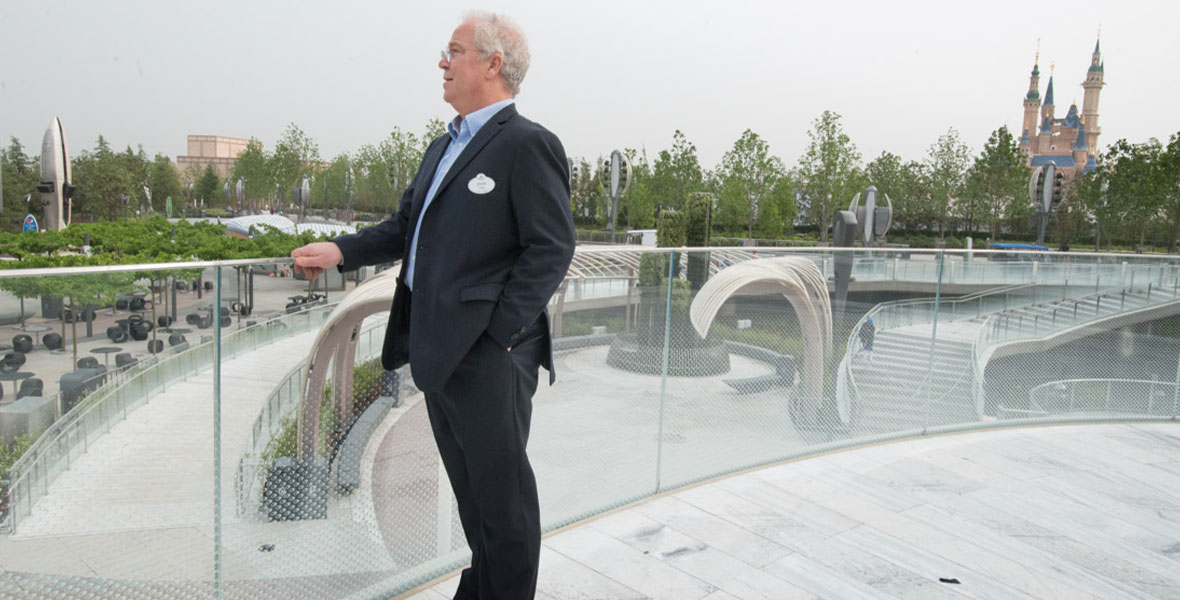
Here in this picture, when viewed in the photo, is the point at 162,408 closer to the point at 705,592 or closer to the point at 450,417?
the point at 450,417

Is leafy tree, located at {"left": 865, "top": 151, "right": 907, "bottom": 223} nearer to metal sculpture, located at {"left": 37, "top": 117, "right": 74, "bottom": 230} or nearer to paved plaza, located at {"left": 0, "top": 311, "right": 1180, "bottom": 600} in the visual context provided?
metal sculpture, located at {"left": 37, "top": 117, "right": 74, "bottom": 230}

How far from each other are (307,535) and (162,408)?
0.71m

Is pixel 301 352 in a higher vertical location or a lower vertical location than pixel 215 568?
higher

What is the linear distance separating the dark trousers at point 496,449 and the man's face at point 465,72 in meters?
0.64

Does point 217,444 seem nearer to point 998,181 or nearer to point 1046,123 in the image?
point 998,181

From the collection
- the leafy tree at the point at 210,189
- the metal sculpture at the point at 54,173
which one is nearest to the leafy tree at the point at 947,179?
the metal sculpture at the point at 54,173

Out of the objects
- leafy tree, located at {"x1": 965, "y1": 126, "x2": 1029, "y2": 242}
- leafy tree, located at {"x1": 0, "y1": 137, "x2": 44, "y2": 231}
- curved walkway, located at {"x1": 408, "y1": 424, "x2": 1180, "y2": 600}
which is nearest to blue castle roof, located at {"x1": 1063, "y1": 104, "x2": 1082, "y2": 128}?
leafy tree, located at {"x1": 965, "y1": 126, "x2": 1029, "y2": 242}

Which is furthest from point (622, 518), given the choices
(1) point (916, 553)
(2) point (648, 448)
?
(1) point (916, 553)

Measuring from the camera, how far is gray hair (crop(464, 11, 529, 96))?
6.95 feet

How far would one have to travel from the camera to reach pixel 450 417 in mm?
2250

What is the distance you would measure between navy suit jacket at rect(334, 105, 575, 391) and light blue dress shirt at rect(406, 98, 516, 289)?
0.04 meters

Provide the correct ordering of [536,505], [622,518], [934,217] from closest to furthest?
1. [536,505]
2. [622,518]
3. [934,217]

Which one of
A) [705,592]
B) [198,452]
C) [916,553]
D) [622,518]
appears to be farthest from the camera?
[622,518]

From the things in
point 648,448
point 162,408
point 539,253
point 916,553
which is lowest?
point 916,553
